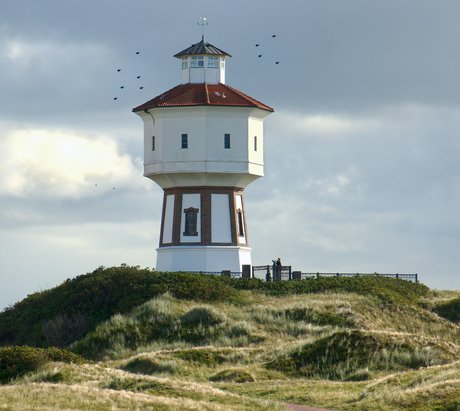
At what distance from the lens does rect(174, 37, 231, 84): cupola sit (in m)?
66.3

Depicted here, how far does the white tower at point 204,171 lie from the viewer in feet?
211

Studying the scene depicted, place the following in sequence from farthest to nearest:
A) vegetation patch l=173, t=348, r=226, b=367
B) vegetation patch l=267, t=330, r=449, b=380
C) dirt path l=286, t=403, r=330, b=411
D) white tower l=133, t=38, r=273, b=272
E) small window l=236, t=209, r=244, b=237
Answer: small window l=236, t=209, r=244, b=237
white tower l=133, t=38, r=273, b=272
vegetation patch l=173, t=348, r=226, b=367
vegetation patch l=267, t=330, r=449, b=380
dirt path l=286, t=403, r=330, b=411

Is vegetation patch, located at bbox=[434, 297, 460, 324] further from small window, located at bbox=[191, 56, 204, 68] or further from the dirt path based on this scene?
the dirt path

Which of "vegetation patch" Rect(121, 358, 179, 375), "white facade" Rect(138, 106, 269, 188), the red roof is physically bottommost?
"vegetation patch" Rect(121, 358, 179, 375)

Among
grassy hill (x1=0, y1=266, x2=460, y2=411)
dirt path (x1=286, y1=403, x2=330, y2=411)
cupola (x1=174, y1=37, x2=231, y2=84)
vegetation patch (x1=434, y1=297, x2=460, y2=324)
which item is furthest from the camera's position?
cupola (x1=174, y1=37, x2=231, y2=84)

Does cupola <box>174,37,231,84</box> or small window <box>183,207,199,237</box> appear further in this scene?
Result: cupola <box>174,37,231,84</box>

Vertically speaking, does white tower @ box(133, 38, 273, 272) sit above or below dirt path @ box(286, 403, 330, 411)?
above

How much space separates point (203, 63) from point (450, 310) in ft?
59.5

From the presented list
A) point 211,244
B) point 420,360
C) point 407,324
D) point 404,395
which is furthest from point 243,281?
point 404,395

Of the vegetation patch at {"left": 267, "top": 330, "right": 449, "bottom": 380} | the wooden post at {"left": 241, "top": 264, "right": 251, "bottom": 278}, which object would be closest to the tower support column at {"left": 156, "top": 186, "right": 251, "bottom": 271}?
the wooden post at {"left": 241, "top": 264, "right": 251, "bottom": 278}

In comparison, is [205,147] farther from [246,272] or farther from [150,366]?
[150,366]

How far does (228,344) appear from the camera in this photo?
164 feet

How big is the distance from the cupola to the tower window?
279 inches

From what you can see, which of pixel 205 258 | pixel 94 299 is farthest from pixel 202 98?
pixel 94 299
